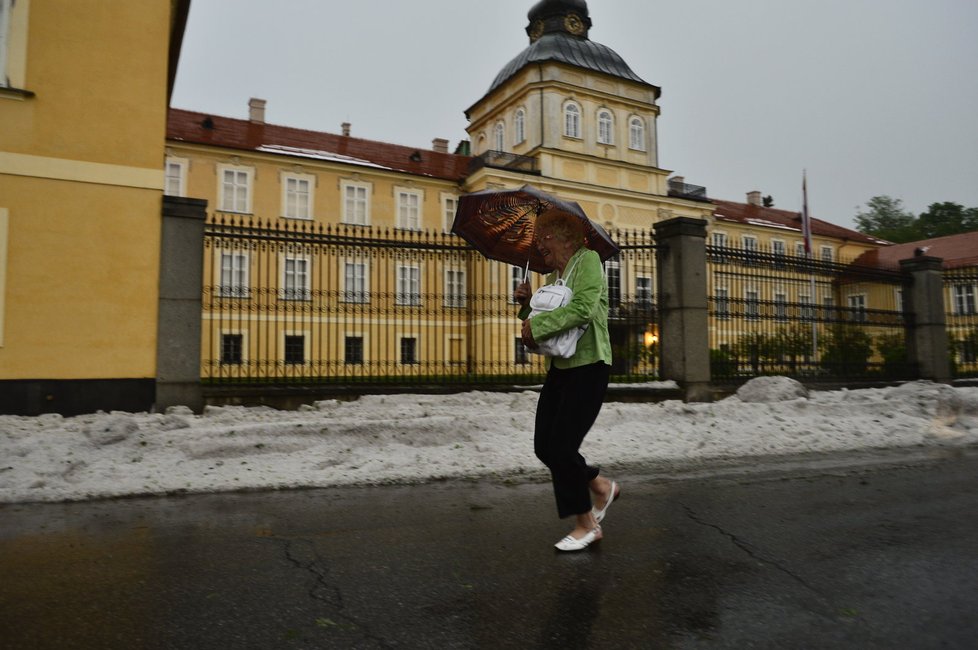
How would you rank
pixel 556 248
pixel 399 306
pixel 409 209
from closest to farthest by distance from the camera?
pixel 556 248
pixel 399 306
pixel 409 209

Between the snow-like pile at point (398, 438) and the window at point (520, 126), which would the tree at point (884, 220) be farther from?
the snow-like pile at point (398, 438)

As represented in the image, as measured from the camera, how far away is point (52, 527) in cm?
462

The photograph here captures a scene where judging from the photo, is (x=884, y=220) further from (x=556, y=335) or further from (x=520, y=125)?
(x=556, y=335)

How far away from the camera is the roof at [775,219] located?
48000 mm

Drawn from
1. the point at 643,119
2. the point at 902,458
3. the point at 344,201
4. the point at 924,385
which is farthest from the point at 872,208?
the point at 902,458

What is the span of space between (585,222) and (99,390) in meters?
7.64

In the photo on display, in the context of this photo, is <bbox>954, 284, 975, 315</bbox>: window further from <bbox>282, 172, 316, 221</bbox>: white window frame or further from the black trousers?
<bbox>282, 172, 316, 221</bbox>: white window frame

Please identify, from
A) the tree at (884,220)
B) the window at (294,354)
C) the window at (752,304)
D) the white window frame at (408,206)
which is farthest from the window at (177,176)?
the tree at (884,220)

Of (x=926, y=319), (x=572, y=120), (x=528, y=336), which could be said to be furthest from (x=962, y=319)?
(x=572, y=120)

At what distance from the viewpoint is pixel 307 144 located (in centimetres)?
3638

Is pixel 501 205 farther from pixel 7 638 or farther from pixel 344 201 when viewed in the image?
pixel 344 201

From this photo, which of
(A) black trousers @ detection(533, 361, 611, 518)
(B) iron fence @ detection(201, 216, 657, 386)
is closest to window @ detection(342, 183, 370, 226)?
(B) iron fence @ detection(201, 216, 657, 386)

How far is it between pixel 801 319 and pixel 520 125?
94.1ft

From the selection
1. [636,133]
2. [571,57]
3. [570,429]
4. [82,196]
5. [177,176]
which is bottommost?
[570,429]
